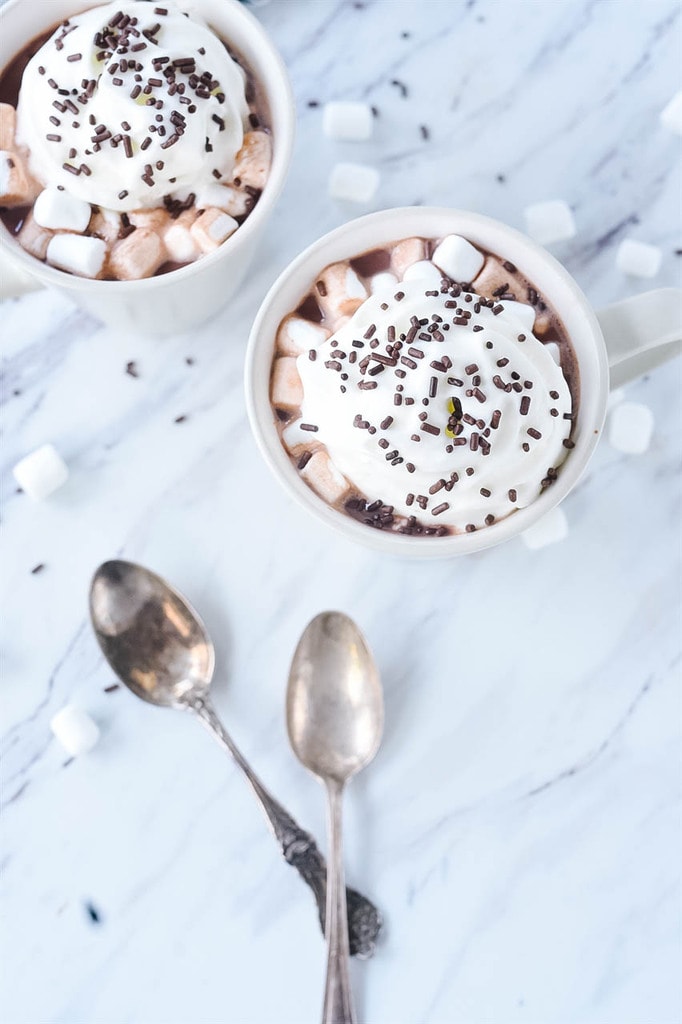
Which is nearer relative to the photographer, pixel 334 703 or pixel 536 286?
pixel 536 286

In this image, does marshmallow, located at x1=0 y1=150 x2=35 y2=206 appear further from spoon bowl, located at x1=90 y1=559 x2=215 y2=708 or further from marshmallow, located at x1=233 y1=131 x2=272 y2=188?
spoon bowl, located at x1=90 y1=559 x2=215 y2=708

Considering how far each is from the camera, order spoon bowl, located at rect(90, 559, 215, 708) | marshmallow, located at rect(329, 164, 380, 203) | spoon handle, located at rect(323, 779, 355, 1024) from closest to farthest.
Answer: spoon handle, located at rect(323, 779, 355, 1024)
spoon bowl, located at rect(90, 559, 215, 708)
marshmallow, located at rect(329, 164, 380, 203)

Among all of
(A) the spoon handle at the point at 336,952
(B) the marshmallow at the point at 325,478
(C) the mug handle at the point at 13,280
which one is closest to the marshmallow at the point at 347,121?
(C) the mug handle at the point at 13,280

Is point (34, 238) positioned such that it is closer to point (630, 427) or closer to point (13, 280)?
point (13, 280)

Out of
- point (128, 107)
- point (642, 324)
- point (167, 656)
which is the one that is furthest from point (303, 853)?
point (128, 107)

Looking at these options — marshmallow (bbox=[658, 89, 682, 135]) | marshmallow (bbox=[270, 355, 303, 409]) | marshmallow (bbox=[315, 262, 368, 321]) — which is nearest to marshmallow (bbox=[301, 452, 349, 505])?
marshmallow (bbox=[270, 355, 303, 409])

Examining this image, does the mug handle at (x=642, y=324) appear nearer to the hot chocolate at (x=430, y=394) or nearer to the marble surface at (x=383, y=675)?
the hot chocolate at (x=430, y=394)

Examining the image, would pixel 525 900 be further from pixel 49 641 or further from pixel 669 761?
pixel 49 641
